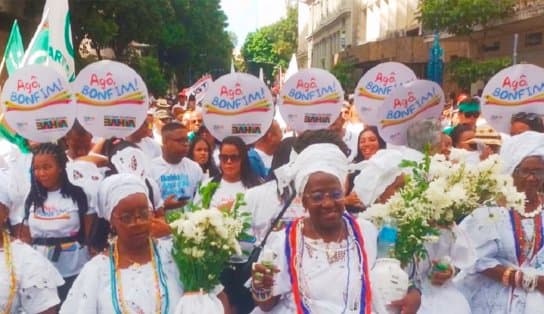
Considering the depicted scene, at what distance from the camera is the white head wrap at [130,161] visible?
5.78 m

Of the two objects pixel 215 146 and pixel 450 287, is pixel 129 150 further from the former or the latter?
pixel 450 287

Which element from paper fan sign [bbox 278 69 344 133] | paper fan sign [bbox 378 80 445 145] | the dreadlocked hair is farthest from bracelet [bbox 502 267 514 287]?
paper fan sign [bbox 278 69 344 133]

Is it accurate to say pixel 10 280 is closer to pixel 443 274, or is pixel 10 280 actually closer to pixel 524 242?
pixel 443 274

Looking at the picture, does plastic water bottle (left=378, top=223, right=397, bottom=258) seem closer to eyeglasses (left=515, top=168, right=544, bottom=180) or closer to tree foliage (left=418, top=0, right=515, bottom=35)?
eyeglasses (left=515, top=168, right=544, bottom=180)

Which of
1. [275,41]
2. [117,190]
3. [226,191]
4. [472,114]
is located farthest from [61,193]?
[275,41]

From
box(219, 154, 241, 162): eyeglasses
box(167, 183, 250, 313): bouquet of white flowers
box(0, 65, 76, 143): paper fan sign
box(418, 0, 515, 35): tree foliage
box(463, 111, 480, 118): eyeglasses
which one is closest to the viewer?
box(167, 183, 250, 313): bouquet of white flowers

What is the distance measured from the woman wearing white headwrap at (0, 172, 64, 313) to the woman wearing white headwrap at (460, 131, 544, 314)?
230 centimetres

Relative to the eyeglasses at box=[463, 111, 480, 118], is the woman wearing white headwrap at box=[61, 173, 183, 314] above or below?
below

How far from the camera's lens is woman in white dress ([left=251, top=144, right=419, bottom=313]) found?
11.9 ft

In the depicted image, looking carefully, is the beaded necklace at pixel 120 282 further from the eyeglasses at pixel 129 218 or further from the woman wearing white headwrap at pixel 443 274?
the woman wearing white headwrap at pixel 443 274

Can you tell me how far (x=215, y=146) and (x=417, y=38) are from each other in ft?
80.4

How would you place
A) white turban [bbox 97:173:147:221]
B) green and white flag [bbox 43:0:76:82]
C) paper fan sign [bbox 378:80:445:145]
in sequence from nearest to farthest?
white turban [bbox 97:173:147:221] → paper fan sign [bbox 378:80:445:145] → green and white flag [bbox 43:0:76:82]

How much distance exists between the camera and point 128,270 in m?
3.70

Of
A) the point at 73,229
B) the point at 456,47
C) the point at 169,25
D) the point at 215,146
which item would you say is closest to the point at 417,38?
the point at 456,47
